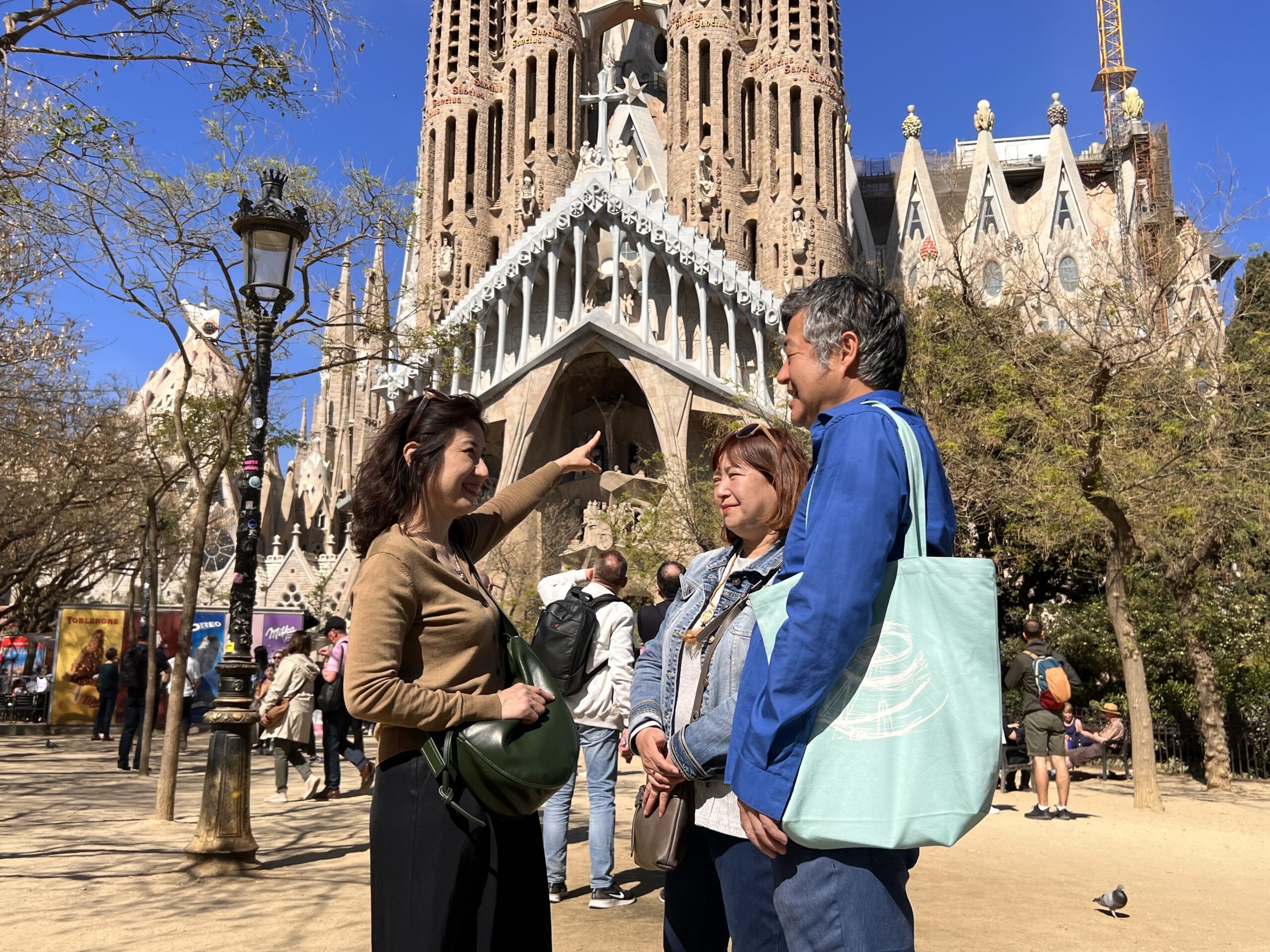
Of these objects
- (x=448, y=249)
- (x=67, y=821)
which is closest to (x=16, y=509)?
(x=67, y=821)

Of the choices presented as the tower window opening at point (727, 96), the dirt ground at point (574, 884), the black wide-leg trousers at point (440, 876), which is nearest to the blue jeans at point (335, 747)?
the dirt ground at point (574, 884)

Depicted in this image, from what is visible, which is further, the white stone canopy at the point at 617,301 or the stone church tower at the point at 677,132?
the stone church tower at the point at 677,132

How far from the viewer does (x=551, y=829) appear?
4.94 meters

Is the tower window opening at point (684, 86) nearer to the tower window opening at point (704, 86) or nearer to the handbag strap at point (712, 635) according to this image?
the tower window opening at point (704, 86)

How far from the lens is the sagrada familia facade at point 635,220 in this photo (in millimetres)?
Result: 28641

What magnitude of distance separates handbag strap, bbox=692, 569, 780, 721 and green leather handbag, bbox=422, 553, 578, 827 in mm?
326

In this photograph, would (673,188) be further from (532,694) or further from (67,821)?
(532,694)

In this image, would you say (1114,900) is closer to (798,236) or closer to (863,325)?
(863,325)

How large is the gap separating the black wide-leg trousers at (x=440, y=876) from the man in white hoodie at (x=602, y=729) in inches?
102

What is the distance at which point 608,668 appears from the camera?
16.9 ft

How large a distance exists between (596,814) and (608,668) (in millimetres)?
703

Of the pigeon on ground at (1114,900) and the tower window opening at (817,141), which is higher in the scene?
the tower window opening at (817,141)

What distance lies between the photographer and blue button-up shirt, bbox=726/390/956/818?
1758 millimetres

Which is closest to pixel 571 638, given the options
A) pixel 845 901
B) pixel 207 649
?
pixel 845 901
